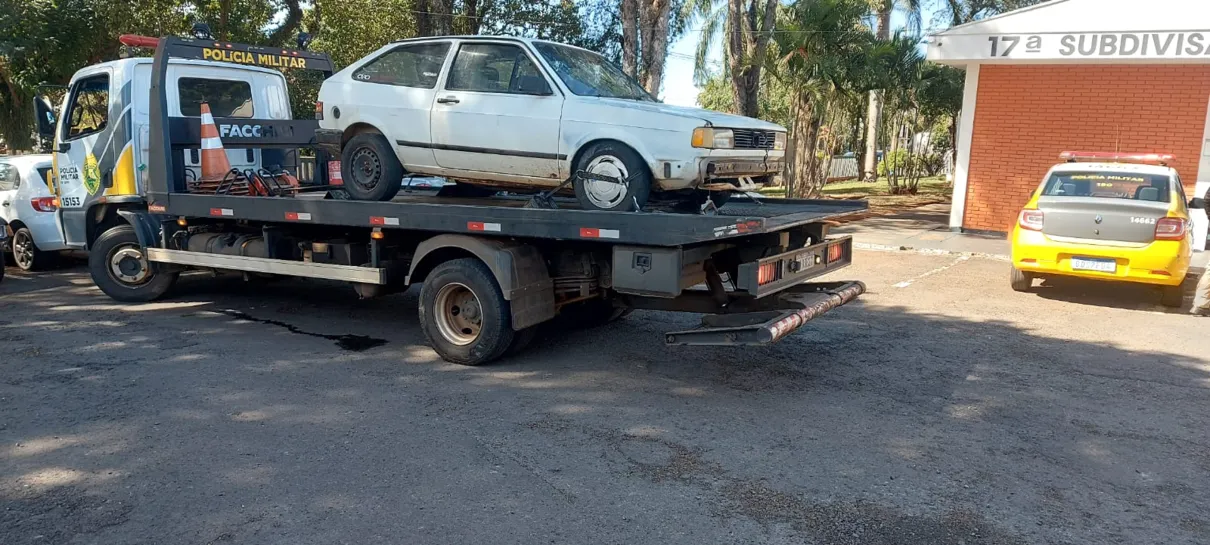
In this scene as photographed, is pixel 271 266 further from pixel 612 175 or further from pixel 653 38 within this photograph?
pixel 653 38

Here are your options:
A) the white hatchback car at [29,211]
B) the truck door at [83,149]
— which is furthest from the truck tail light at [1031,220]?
the white hatchback car at [29,211]

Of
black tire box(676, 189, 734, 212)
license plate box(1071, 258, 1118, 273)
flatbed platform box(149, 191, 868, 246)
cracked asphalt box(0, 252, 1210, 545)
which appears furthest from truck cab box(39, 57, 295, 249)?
license plate box(1071, 258, 1118, 273)

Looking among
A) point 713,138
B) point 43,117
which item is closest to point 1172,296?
point 713,138

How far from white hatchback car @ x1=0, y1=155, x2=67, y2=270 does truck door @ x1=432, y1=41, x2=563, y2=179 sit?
20.9ft

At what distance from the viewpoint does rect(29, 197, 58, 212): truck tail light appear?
10.6m

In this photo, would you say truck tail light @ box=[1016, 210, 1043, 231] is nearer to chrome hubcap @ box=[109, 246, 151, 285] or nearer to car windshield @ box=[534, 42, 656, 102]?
car windshield @ box=[534, 42, 656, 102]

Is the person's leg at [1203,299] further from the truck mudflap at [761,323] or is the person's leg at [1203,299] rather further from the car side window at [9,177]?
the car side window at [9,177]

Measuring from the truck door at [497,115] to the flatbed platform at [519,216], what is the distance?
378 mm

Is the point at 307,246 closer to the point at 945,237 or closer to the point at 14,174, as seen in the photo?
the point at 14,174

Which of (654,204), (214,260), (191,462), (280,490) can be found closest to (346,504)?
(280,490)

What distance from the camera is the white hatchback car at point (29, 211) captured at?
34.7 ft

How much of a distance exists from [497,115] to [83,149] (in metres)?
5.24

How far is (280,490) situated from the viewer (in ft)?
13.8

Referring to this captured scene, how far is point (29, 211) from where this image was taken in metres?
10.6
